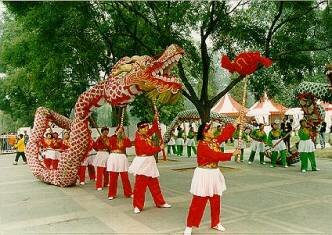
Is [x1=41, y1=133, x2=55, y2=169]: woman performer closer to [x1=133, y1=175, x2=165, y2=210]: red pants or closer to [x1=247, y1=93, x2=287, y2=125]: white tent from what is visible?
[x1=133, y1=175, x2=165, y2=210]: red pants

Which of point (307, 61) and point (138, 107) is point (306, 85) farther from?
point (138, 107)

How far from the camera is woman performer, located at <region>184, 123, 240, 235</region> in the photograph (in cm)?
591

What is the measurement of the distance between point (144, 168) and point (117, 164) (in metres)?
1.50

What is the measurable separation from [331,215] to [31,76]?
1217 centimetres

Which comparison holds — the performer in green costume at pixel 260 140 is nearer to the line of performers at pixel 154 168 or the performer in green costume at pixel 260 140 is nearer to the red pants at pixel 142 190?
the line of performers at pixel 154 168

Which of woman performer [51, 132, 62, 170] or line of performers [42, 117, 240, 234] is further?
woman performer [51, 132, 62, 170]

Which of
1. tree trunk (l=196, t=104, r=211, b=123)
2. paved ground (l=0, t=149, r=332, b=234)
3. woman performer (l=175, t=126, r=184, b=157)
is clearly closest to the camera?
paved ground (l=0, t=149, r=332, b=234)

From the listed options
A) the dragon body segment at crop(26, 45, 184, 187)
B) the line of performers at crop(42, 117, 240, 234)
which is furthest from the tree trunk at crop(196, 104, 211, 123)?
the dragon body segment at crop(26, 45, 184, 187)

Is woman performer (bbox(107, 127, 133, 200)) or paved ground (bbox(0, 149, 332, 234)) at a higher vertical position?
woman performer (bbox(107, 127, 133, 200))

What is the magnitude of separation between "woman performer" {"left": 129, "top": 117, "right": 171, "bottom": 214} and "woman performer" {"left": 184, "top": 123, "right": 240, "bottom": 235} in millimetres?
1601

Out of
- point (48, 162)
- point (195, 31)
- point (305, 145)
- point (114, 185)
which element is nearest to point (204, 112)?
point (195, 31)

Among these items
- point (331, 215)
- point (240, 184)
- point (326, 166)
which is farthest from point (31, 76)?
point (331, 215)

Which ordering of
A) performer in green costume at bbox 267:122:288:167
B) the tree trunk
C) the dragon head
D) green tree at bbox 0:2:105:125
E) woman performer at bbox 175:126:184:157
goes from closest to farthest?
1. the dragon head
2. green tree at bbox 0:2:105:125
3. the tree trunk
4. performer in green costume at bbox 267:122:288:167
5. woman performer at bbox 175:126:184:157

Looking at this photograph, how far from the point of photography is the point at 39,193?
A: 1017cm
